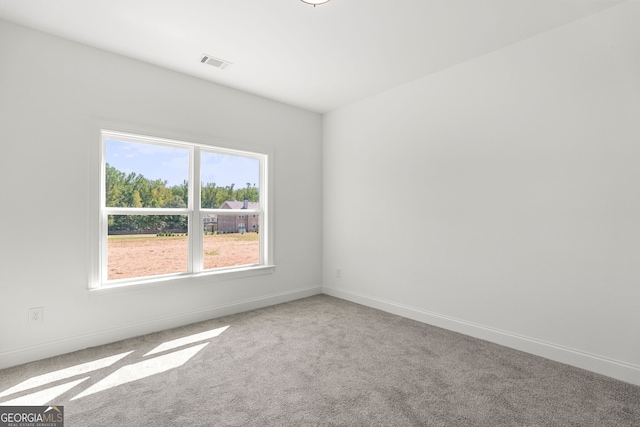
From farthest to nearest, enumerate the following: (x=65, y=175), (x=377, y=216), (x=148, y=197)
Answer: (x=377, y=216)
(x=148, y=197)
(x=65, y=175)

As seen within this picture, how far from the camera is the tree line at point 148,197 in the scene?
299 cm

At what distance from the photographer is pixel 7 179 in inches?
94.8

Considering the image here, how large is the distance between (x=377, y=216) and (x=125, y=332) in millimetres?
2988

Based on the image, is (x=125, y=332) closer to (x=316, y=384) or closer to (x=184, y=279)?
(x=184, y=279)

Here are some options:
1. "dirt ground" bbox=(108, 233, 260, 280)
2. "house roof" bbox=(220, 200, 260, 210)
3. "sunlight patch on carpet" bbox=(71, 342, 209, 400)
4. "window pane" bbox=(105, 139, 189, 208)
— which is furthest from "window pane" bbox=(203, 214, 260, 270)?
"sunlight patch on carpet" bbox=(71, 342, 209, 400)

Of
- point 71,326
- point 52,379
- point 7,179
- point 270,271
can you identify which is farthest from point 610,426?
point 7,179

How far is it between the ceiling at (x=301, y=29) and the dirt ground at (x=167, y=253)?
1824 mm

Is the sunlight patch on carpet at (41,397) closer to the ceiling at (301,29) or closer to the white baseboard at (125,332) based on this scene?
the white baseboard at (125,332)

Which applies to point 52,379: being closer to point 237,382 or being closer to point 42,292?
point 42,292

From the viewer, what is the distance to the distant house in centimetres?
366

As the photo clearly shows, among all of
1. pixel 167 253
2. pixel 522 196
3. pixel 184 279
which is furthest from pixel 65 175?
pixel 522 196

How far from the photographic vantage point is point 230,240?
3820mm

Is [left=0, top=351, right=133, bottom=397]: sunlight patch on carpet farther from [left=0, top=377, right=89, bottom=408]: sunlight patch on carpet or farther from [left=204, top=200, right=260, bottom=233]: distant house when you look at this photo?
[left=204, top=200, right=260, bottom=233]: distant house

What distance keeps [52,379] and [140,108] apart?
239 cm
